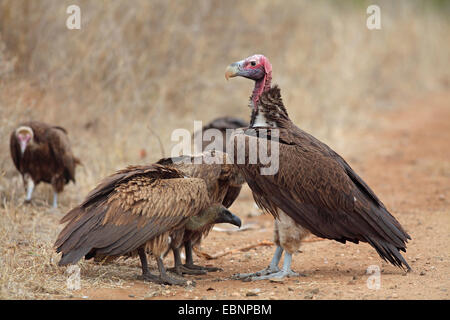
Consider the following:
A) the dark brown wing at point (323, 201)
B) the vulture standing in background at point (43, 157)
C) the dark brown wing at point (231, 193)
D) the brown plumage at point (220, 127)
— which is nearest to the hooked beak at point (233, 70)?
the dark brown wing at point (323, 201)

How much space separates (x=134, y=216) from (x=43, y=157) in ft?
9.98

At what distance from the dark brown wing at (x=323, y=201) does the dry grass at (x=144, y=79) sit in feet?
4.60

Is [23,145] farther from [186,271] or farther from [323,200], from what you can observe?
[323,200]

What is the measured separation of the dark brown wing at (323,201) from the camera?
4887mm

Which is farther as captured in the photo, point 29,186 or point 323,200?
point 29,186

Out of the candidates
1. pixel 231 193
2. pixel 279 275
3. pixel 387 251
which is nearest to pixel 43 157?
pixel 231 193

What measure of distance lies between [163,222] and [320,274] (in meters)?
1.41

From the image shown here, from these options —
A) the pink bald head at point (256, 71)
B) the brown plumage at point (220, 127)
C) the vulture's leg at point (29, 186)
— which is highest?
the pink bald head at point (256, 71)

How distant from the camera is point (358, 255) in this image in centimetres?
589

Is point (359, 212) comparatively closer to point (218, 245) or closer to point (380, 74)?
point (218, 245)

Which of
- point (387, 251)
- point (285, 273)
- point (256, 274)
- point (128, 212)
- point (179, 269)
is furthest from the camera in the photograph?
point (179, 269)

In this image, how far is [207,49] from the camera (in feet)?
40.8

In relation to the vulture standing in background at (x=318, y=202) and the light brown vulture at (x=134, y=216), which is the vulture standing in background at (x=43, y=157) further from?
the vulture standing in background at (x=318, y=202)

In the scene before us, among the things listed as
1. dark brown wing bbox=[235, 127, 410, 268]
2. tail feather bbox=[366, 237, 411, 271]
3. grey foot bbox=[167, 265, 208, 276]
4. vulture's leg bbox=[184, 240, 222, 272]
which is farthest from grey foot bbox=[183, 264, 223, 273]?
tail feather bbox=[366, 237, 411, 271]
